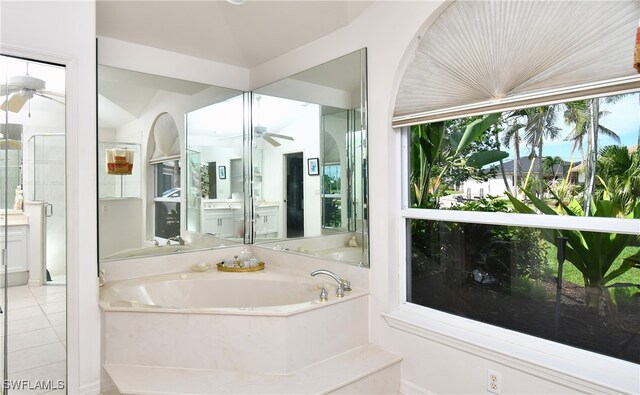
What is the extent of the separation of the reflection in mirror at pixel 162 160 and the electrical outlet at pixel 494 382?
7.80ft

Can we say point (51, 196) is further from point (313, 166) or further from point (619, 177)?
point (619, 177)

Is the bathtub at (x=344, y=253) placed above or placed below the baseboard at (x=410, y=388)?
above

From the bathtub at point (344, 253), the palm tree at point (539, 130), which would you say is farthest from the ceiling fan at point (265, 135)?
the palm tree at point (539, 130)

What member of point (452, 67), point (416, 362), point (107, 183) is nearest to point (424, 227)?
point (416, 362)

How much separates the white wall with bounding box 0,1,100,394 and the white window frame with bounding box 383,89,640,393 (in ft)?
6.07

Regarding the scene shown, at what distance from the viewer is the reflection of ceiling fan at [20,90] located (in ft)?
7.13

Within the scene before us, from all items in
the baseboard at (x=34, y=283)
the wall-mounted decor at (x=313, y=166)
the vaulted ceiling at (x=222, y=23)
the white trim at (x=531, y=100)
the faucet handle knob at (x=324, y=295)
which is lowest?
the faucet handle knob at (x=324, y=295)

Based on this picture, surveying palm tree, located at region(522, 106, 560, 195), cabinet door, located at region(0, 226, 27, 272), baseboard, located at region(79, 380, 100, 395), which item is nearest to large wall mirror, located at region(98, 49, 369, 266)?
cabinet door, located at region(0, 226, 27, 272)

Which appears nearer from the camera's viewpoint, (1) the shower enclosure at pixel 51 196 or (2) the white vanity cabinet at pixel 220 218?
(1) the shower enclosure at pixel 51 196

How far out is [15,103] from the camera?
7.22ft

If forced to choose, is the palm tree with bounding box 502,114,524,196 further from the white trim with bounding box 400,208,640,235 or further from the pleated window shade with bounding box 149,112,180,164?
the pleated window shade with bounding box 149,112,180,164

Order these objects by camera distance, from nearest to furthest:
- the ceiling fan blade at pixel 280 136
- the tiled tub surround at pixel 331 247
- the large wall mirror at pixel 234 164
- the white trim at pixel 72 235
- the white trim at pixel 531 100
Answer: the white trim at pixel 531 100
the white trim at pixel 72 235
the tiled tub surround at pixel 331 247
the large wall mirror at pixel 234 164
the ceiling fan blade at pixel 280 136

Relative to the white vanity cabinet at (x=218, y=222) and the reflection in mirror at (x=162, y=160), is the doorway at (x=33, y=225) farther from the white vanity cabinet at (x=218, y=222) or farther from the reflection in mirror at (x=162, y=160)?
the white vanity cabinet at (x=218, y=222)

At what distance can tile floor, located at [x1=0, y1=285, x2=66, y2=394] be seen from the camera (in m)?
2.17
